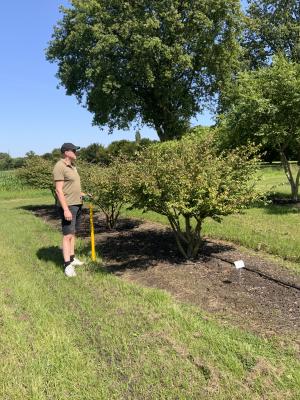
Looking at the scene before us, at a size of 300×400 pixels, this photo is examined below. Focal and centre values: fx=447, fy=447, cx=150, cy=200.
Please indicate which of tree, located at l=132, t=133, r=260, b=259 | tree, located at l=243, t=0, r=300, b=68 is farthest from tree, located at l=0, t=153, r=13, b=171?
tree, located at l=132, t=133, r=260, b=259

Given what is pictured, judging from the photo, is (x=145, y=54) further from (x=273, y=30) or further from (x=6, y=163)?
(x=6, y=163)

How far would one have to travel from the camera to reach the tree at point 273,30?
30312 mm

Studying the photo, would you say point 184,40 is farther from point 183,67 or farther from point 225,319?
point 225,319

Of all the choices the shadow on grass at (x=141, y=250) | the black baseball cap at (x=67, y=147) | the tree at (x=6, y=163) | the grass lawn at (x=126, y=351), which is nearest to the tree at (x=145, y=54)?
the shadow on grass at (x=141, y=250)

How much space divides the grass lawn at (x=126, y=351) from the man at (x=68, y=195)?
1099 millimetres

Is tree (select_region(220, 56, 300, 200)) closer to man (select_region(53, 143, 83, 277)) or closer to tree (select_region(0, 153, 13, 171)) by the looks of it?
man (select_region(53, 143, 83, 277))

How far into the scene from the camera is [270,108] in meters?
11.8

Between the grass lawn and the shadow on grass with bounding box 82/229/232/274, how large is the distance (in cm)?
125

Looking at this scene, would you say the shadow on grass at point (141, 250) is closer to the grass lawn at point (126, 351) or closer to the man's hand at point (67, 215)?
the man's hand at point (67, 215)

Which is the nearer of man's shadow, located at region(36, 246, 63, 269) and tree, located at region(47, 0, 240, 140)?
man's shadow, located at region(36, 246, 63, 269)

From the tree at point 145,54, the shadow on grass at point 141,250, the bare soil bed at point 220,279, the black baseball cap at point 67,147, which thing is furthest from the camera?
the tree at point 145,54

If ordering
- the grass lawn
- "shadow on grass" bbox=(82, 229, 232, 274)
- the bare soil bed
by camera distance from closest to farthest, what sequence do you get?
the grass lawn < the bare soil bed < "shadow on grass" bbox=(82, 229, 232, 274)

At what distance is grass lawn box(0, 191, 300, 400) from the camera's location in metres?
3.33

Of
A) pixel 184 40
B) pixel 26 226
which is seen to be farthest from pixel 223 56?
pixel 26 226
